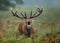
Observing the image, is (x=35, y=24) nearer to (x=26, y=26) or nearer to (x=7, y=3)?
(x=26, y=26)

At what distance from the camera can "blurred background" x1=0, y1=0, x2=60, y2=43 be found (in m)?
2.54

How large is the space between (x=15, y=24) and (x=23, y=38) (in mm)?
203

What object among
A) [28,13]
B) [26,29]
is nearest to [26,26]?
[26,29]

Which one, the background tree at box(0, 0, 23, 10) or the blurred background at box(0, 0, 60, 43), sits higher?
the background tree at box(0, 0, 23, 10)

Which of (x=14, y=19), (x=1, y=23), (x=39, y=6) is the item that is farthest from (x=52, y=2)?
(x=1, y=23)

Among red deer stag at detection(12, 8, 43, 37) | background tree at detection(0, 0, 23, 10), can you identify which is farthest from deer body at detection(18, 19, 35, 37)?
background tree at detection(0, 0, 23, 10)

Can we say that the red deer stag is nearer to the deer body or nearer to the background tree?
the deer body

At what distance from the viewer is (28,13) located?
257cm

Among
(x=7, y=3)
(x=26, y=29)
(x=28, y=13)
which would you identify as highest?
(x=7, y=3)

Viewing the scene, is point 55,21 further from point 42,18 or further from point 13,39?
point 13,39

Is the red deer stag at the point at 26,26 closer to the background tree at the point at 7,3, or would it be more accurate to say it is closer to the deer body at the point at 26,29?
the deer body at the point at 26,29

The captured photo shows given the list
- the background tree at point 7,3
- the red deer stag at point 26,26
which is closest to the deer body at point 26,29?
the red deer stag at point 26,26

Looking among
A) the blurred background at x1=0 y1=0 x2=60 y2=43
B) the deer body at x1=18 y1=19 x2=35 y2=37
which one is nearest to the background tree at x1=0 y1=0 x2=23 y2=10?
the blurred background at x1=0 y1=0 x2=60 y2=43

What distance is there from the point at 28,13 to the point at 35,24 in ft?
0.55
